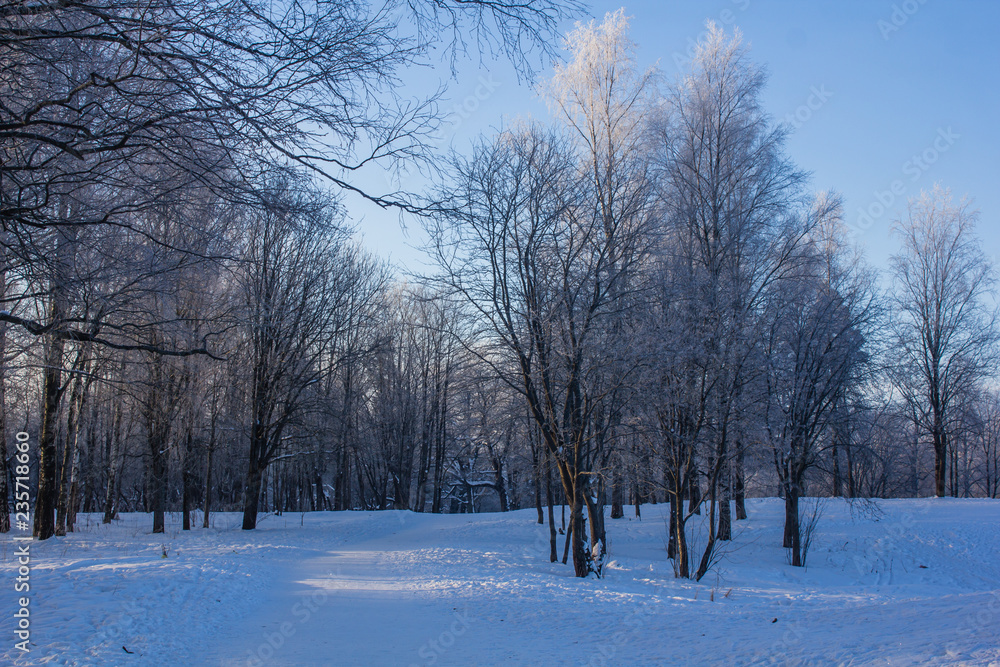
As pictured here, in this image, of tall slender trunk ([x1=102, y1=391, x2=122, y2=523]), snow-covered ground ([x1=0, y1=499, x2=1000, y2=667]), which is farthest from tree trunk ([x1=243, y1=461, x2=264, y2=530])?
snow-covered ground ([x1=0, y1=499, x2=1000, y2=667])

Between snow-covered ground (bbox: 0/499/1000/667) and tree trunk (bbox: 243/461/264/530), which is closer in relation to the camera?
snow-covered ground (bbox: 0/499/1000/667)

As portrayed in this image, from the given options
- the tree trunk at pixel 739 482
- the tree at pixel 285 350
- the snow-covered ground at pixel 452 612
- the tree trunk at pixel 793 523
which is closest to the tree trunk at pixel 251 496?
the tree at pixel 285 350

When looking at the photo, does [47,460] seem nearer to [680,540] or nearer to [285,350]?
[285,350]

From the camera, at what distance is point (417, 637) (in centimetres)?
673

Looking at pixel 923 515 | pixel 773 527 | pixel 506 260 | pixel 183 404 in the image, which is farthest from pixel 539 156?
pixel 923 515

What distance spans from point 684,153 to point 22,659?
18314mm

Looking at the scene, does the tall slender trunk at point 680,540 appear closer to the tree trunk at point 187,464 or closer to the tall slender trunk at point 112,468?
the tree trunk at point 187,464

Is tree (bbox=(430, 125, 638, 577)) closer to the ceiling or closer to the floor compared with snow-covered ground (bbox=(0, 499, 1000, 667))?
closer to the ceiling

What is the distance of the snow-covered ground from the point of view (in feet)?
18.2

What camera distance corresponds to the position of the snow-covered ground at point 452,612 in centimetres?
555

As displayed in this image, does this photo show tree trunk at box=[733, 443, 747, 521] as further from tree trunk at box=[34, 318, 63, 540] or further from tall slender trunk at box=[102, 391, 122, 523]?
tall slender trunk at box=[102, 391, 122, 523]

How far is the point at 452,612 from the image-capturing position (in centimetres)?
809

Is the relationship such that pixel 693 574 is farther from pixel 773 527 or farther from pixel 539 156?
pixel 773 527

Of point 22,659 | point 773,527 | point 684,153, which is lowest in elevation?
point 773,527
